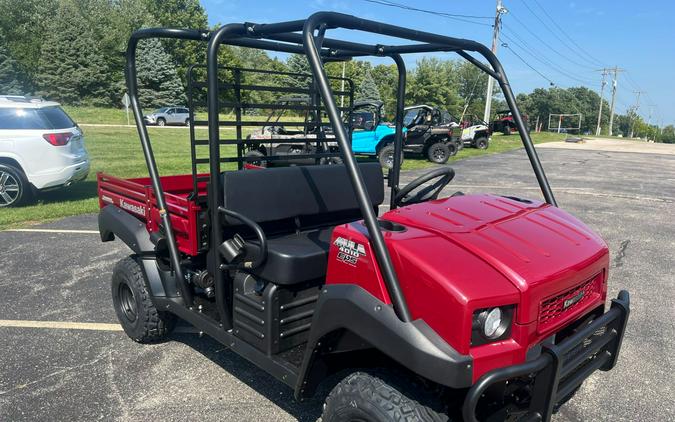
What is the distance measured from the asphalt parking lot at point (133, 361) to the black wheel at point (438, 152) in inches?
378

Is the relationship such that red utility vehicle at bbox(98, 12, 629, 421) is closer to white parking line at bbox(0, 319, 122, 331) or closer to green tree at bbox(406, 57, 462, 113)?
white parking line at bbox(0, 319, 122, 331)

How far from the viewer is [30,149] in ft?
24.9

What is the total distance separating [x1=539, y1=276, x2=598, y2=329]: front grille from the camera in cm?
189

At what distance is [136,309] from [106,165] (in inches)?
405

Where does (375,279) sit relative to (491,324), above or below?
above

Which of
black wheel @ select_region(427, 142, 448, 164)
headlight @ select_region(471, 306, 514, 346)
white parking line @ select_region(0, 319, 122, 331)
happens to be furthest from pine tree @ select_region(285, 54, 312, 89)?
black wheel @ select_region(427, 142, 448, 164)

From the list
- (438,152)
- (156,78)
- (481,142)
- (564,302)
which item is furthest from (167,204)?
(156,78)

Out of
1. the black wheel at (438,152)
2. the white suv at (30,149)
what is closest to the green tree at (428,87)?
the black wheel at (438,152)

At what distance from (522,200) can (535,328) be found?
104 centimetres

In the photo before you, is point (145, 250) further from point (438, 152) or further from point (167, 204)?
point (438, 152)

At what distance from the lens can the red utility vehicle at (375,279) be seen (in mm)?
1745

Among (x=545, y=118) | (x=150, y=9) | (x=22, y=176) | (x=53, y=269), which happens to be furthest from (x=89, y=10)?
(x=545, y=118)

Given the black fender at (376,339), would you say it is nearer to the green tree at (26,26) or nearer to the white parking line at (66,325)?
the white parking line at (66,325)

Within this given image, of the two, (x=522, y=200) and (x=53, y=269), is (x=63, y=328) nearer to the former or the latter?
(x=53, y=269)
